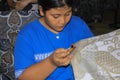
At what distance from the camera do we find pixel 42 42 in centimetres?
121

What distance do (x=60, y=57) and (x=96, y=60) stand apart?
0.17 meters

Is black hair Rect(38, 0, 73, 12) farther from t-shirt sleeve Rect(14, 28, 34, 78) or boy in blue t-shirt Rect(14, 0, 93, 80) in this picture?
t-shirt sleeve Rect(14, 28, 34, 78)

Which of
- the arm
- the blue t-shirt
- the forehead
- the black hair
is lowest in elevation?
the arm

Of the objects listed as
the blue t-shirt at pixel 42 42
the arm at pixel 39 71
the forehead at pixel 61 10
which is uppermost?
the forehead at pixel 61 10

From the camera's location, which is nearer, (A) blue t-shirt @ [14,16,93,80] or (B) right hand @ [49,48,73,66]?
(B) right hand @ [49,48,73,66]

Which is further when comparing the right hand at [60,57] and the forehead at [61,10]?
the forehead at [61,10]

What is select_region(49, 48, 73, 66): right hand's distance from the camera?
102 centimetres

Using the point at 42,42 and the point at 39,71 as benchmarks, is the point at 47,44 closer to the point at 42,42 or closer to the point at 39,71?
the point at 42,42

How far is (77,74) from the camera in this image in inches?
42.7

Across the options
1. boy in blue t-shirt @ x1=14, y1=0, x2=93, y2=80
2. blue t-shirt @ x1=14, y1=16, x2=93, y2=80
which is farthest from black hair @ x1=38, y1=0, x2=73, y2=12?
blue t-shirt @ x1=14, y1=16, x2=93, y2=80

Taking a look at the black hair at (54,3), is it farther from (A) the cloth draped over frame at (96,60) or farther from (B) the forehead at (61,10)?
(A) the cloth draped over frame at (96,60)

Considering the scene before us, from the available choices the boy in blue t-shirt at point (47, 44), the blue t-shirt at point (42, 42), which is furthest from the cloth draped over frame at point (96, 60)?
the blue t-shirt at point (42, 42)

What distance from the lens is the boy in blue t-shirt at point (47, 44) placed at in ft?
3.61

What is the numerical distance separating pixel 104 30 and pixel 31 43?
9.86ft
